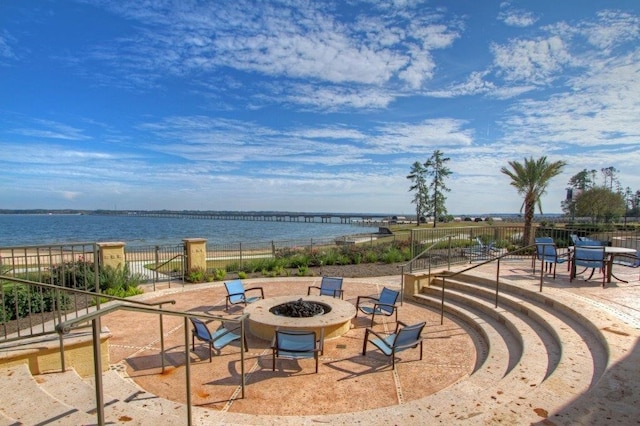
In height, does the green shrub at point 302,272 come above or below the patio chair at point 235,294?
below

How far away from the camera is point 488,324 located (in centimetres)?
761

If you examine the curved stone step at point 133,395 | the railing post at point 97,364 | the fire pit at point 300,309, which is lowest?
the curved stone step at point 133,395

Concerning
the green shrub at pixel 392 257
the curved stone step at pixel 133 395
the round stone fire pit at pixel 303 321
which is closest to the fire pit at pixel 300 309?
the round stone fire pit at pixel 303 321

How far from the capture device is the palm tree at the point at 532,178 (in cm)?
2067

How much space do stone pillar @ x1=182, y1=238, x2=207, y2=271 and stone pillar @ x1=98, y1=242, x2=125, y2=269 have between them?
227 cm

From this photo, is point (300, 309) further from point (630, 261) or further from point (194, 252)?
point (630, 261)

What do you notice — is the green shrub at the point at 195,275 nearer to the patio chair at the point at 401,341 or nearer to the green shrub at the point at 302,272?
the green shrub at the point at 302,272

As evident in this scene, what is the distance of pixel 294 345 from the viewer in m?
5.84

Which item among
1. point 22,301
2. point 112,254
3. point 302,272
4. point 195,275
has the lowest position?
point 302,272

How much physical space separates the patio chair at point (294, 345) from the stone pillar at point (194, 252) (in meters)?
8.73

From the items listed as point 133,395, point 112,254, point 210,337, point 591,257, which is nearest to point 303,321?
point 210,337

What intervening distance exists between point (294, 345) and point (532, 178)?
20384 millimetres

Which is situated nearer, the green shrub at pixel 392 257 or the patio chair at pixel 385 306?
the patio chair at pixel 385 306

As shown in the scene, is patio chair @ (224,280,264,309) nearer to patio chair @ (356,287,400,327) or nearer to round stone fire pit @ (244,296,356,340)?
round stone fire pit @ (244,296,356,340)
